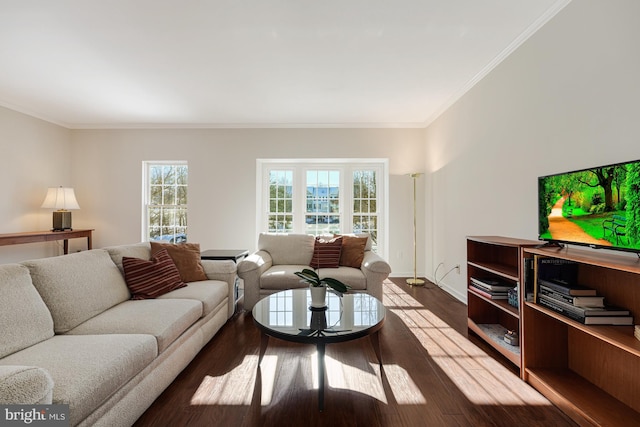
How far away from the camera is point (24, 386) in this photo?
958 millimetres

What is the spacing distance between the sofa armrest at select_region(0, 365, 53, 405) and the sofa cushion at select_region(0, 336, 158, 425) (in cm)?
12

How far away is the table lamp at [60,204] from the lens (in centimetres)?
421

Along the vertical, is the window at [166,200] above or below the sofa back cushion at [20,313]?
above

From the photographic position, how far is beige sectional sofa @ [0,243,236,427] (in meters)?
1.16

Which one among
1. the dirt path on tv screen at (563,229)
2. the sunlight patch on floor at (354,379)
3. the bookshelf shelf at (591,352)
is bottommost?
the sunlight patch on floor at (354,379)

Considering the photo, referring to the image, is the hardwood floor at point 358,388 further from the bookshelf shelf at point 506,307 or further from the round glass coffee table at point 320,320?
the bookshelf shelf at point 506,307

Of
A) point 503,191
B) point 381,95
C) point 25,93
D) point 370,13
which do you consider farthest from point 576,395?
point 25,93

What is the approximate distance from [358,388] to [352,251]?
6.14 ft

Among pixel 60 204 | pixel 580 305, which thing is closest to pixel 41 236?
pixel 60 204

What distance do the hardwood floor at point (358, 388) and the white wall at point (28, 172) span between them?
3.80m

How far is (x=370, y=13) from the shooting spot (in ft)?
7.17

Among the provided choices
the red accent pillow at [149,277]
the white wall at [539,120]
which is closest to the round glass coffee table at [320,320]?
the red accent pillow at [149,277]


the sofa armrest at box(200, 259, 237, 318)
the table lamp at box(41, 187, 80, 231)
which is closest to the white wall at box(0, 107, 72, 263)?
the table lamp at box(41, 187, 80, 231)

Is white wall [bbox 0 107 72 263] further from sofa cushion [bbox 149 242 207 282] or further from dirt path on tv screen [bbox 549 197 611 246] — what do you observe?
dirt path on tv screen [bbox 549 197 611 246]
